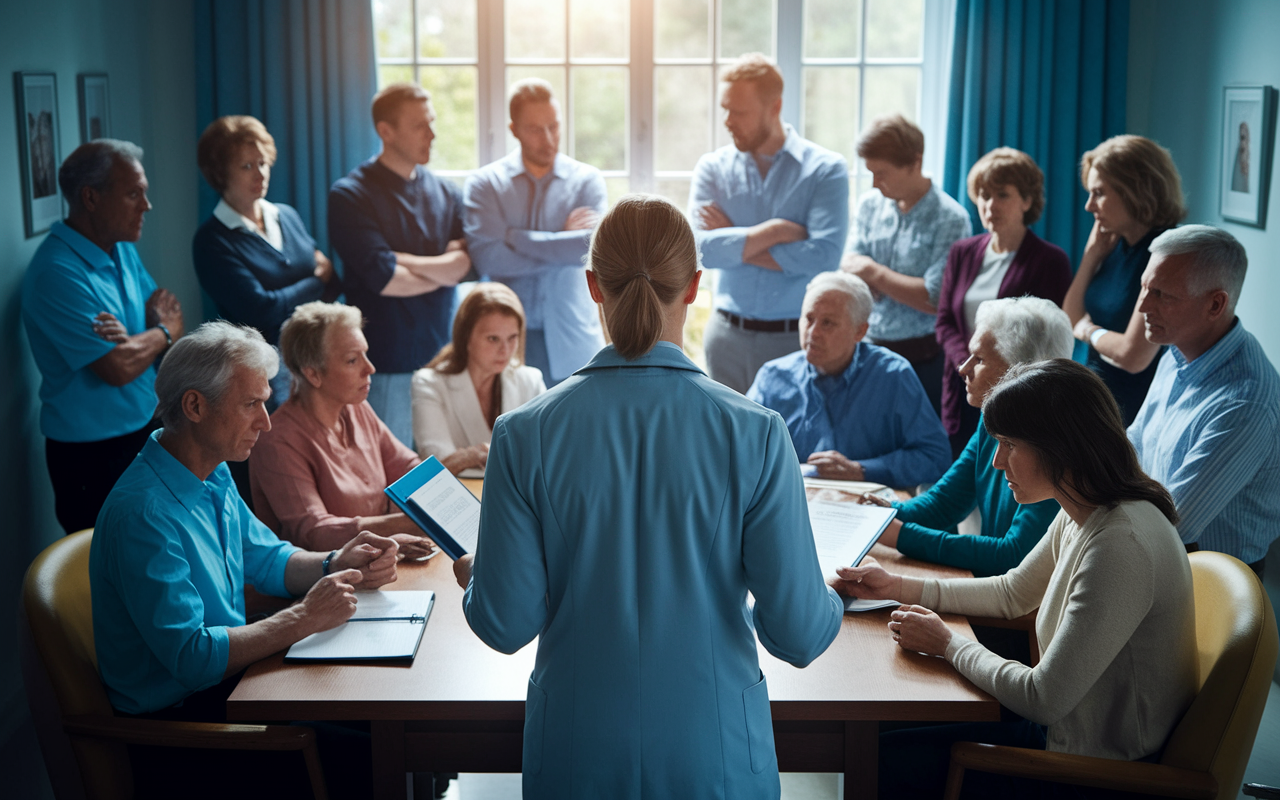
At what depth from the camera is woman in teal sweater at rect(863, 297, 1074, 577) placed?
231 cm

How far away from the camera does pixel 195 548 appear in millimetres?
1950

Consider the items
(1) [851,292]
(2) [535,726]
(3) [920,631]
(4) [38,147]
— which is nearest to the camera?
(2) [535,726]

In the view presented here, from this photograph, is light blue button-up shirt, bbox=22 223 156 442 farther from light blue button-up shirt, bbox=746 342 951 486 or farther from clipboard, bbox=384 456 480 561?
light blue button-up shirt, bbox=746 342 951 486

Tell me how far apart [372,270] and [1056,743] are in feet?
9.82

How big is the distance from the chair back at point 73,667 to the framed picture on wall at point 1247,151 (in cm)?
373

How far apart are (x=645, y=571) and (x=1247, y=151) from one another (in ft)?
11.0

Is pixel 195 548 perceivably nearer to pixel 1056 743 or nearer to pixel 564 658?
pixel 564 658

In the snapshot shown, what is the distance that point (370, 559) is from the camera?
2.27 m

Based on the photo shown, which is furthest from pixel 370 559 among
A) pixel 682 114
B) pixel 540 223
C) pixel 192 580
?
pixel 682 114

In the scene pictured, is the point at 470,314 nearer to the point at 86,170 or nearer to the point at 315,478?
the point at 315,478

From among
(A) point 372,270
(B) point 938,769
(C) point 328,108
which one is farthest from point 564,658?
(C) point 328,108

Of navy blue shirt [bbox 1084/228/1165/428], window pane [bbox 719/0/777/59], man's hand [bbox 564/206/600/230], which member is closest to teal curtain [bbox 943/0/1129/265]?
window pane [bbox 719/0/777/59]

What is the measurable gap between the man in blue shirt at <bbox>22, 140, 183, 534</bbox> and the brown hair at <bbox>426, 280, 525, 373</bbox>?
36.1 inches

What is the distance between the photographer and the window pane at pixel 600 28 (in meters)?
4.86
